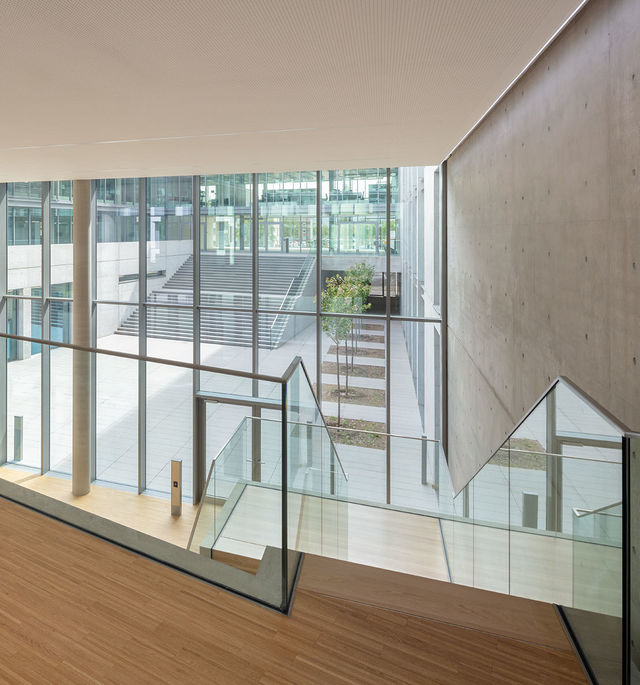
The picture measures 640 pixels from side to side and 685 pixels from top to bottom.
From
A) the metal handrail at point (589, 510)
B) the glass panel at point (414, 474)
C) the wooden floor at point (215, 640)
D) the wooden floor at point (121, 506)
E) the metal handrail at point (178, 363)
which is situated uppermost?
the metal handrail at point (178, 363)

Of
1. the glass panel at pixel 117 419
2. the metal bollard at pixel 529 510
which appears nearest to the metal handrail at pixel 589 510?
the metal bollard at pixel 529 510

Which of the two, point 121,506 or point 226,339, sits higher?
point 226,339

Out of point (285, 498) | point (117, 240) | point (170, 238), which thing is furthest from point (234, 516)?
point (117, 240)

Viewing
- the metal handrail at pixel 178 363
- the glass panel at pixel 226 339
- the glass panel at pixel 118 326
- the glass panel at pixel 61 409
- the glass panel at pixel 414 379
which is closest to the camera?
the metal handrail at pixel 178 363

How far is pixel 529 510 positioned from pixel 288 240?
18.7 feet

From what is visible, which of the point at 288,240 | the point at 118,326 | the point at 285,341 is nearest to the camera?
the point at 288,240

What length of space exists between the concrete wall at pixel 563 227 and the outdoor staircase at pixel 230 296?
Result: 3288mm

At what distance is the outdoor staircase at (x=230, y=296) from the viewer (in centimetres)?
763

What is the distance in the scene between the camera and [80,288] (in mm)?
8320

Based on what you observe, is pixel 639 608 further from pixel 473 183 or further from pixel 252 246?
pixel 252 246

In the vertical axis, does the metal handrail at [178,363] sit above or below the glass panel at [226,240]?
below

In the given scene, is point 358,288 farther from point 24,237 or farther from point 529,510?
point 24,237

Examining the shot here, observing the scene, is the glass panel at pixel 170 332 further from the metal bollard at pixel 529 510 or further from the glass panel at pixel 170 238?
the metal bollard at pixel 529 510

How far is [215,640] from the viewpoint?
1.63m
